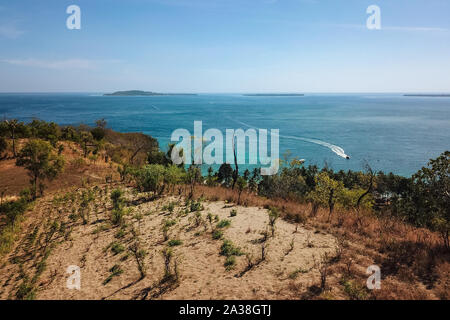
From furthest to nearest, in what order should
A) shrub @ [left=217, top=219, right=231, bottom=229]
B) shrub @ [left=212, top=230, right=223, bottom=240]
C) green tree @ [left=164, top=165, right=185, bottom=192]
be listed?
1. green tree @ [left=164, top=165, right=185, bottom=192]
2. shrub @ [left=217, top=219, right=231, bottom=229]
3. shrub @ [left=212, top=230, right=223, bottom=240]

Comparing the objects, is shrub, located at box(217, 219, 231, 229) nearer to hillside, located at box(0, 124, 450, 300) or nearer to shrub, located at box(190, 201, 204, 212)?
hillside, located at box(0, 124, 450, 300)

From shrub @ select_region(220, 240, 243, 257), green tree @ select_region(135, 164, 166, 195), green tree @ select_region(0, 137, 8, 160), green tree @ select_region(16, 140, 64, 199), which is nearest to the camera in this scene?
shrub @ select_region(220, 240, 243, 257)

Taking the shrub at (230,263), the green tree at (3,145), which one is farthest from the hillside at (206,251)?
the green tree at (3,145)

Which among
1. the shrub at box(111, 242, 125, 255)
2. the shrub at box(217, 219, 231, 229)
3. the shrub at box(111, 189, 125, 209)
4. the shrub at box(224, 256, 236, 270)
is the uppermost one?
the shrub at box(111, 189, 125, 209)

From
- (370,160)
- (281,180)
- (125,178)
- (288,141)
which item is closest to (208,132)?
(288,141)

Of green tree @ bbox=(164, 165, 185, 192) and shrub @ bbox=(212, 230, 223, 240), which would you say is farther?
green tree @ bbox=(164, 165, 185, 192)

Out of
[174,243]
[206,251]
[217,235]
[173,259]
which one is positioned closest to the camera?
[173,259]

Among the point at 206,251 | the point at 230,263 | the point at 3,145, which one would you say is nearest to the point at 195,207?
the point at 206,251

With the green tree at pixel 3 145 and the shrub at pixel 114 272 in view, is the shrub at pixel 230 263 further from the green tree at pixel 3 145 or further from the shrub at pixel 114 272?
the green tree at pixel 3 145

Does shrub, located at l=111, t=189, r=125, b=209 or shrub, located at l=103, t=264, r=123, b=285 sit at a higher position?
shrub, located at l=111, t=189, r=125, b=209

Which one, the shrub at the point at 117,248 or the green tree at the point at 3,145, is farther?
the green tree at the point at 3,145

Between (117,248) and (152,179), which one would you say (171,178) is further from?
(117,248)

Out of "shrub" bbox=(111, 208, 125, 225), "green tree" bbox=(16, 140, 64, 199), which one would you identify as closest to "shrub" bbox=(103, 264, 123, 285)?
"shrub" bbox=(111, 208, 125, 225)

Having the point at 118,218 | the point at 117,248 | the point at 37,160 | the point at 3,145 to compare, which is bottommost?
the point at 117,248
